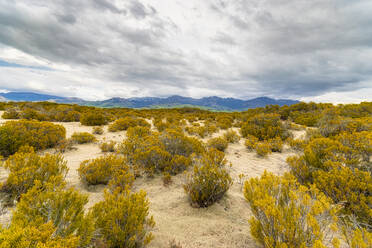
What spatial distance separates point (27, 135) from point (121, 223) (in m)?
6.17

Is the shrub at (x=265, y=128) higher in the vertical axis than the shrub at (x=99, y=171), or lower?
higher

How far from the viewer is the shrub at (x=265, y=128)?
8898mm

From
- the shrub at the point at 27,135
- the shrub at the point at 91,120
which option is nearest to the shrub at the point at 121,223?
the shrub at the point at 27,135

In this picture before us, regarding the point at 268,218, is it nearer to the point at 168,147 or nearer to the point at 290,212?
the point at 290,212

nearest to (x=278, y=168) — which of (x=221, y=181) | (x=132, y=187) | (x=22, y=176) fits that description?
(x=221, y=181)

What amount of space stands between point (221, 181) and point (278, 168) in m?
3.25

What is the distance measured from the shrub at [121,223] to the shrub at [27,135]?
5442 millimetres

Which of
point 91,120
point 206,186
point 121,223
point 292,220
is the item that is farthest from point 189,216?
point 91,120

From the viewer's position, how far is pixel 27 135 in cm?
561

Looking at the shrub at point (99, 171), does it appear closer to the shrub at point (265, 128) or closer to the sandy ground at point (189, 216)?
the sandy ground at point (189, 216)

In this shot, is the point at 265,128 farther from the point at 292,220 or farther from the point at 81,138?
the point at 81,138

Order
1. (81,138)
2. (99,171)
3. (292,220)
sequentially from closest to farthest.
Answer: (292,220), (99,171), (81,138)

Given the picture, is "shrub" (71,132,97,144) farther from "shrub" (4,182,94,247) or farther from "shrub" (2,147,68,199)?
"shrub" (4,182,94,247)

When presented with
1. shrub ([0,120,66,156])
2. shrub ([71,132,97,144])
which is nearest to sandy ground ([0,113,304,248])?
shrub ([0,120,66,156])
